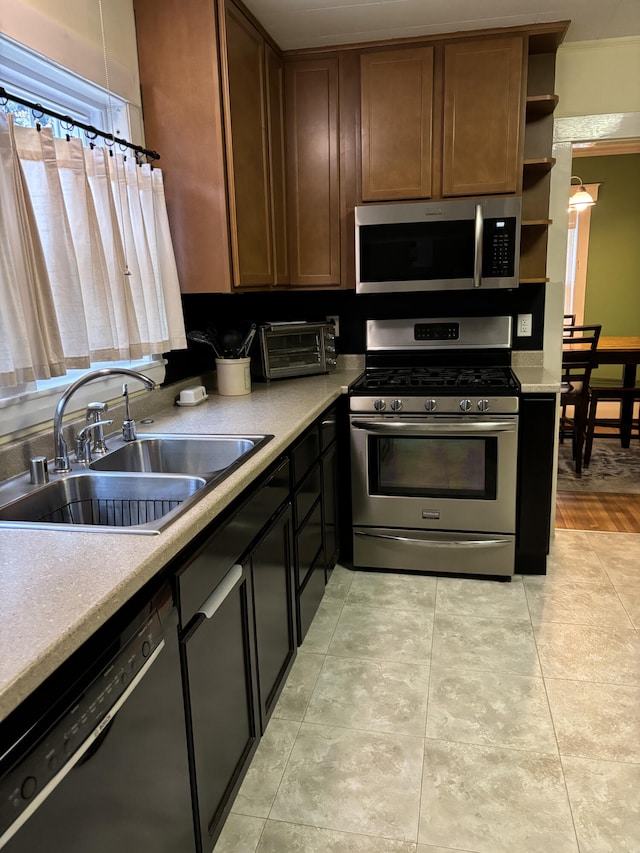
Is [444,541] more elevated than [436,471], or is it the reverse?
[436,471]

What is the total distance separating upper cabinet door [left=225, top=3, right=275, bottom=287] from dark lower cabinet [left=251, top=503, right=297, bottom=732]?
111 centimetres

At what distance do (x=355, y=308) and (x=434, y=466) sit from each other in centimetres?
106

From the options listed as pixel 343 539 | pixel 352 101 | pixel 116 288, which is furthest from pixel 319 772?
pixel 352 101

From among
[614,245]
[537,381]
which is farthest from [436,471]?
[614,245]

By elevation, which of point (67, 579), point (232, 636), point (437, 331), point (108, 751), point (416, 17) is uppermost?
point (416, 17)

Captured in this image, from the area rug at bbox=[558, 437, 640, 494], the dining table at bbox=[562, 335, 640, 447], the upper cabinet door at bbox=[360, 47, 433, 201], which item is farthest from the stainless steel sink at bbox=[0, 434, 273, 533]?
the dining table at bbox=[562, 335, 640, 447]

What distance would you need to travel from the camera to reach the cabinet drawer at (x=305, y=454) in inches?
85.1

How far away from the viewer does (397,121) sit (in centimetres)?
293

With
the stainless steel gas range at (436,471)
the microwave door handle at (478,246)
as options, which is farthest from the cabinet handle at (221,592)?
the microwave door handle at (478,246)

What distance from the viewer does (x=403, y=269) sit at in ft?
9.80

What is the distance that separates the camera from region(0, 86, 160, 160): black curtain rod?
1596 mm

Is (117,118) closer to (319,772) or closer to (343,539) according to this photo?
(343,539)

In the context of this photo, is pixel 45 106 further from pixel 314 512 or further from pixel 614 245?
pixel 614 245

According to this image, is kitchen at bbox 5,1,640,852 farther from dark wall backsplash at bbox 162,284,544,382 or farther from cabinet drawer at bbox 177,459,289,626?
cabinet drawer at bbox 177,459,289,626
